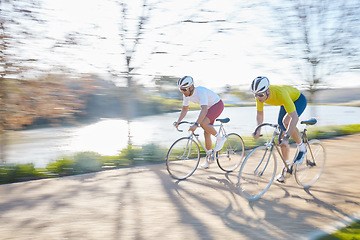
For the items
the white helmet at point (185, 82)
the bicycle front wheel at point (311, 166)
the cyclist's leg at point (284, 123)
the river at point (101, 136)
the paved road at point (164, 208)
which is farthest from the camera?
the river at point (101, 136)

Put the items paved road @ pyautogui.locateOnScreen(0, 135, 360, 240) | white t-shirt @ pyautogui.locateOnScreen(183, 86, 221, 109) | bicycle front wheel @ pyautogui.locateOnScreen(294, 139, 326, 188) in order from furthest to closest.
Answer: white t-shirt @ pyautogui.locateOnScreen(183, 86, 221, 109), bicycle front wheel @ pyautogui.locateOnScreen(294, 139, 326, 188), paved road @ pyautogui.locateOnScreen(0, 135, 360, 240)

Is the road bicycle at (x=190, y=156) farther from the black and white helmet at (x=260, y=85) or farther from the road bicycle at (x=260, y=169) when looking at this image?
the black and white helmet at (x=260, y=85)

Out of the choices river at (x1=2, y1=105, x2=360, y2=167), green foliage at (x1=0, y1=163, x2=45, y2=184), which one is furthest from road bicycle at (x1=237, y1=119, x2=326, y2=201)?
green foliage at (x1=0, y1=163, x2=45, y2=184)

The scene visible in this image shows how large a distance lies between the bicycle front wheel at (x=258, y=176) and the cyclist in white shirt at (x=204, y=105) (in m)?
1.38

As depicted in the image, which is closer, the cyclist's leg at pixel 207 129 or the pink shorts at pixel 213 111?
the cyclist's leg at pixel 207 129

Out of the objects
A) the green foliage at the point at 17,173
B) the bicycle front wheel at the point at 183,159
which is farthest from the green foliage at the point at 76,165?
the bicycle front wheel at the point at 183,159

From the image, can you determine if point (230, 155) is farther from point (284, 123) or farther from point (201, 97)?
point (284, 123)

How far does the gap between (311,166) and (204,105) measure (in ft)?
6.75

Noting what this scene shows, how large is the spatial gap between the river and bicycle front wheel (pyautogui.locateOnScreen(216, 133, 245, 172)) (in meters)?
0.56

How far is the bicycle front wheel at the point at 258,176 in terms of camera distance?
15.5ft

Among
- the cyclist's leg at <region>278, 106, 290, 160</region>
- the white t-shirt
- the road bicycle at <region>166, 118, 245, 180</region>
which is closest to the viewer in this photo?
the cyclist's leg at <region>278, 106, 290, 160</region>

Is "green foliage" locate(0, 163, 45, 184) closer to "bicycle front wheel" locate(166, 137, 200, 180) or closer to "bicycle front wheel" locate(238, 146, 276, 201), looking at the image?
"bicycle front wheel" locate(166, 137, 200, 180)

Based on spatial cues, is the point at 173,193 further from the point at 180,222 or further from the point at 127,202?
the point at 180,222

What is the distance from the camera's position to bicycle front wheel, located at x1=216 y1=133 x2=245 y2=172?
6.55 m
